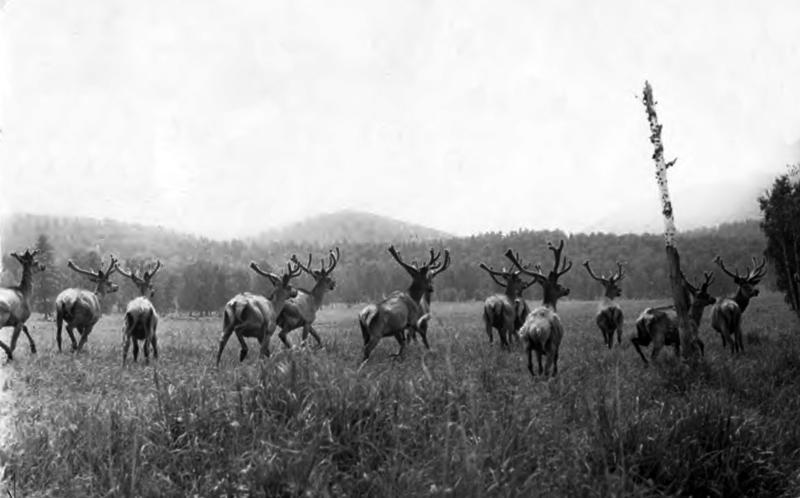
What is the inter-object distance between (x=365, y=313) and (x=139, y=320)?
15.3ft

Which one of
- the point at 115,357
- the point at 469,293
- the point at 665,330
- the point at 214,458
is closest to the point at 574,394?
the point at 214,458

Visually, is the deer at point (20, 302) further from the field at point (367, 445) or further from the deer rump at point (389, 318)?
the deer rump at point (389, 318)

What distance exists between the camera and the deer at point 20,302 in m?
10.0

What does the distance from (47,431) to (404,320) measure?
26.2ft

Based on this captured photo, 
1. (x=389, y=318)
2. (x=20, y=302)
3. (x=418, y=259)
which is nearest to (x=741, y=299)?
(x=389, y=318)

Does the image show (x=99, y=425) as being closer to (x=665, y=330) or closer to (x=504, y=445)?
Answer: (x=504, y=445)

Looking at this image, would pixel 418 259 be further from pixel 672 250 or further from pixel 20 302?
pixel 20 302

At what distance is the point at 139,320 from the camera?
36.8 feet

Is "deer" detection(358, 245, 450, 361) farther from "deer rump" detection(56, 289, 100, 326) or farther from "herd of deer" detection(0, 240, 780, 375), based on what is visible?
"deer rump" detection(56, 289, 100, 326)

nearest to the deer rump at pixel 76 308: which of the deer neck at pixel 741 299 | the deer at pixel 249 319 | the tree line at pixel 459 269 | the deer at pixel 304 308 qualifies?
the tree line at pixel 459 269

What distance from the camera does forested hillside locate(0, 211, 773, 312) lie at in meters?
21.0

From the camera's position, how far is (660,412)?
5.94 meters

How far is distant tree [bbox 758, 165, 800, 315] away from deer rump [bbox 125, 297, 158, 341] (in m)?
16.1

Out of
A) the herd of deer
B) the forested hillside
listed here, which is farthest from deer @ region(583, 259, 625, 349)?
the forested hillside
